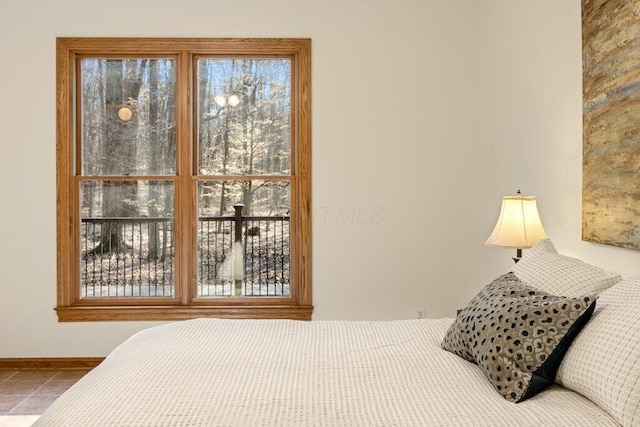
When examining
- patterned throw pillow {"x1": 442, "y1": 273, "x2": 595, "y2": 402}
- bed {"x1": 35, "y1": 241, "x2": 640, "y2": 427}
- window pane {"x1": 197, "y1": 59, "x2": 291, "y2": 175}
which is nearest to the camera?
bed {"x1": 35, "y1": 241, "x2": 640, "y2": 427}

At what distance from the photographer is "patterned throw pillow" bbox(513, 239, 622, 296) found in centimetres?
211

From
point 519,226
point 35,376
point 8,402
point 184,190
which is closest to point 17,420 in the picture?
point 8,402

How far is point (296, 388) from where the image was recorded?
1865mm

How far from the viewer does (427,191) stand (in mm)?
4457

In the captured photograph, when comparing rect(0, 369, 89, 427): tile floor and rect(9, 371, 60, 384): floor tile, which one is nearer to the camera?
rect(0, 369, 89, 427): tile floor

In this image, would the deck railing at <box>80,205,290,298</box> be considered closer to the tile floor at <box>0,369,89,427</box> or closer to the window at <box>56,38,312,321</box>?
the window at <box>56,38,312,321</box>

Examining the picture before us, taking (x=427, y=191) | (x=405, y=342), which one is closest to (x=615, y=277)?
(x=405, y=342)

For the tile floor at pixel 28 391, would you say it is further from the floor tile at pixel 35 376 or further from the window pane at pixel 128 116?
the window pane at pixel 128 116

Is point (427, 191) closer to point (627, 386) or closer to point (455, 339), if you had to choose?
point (455, 339)

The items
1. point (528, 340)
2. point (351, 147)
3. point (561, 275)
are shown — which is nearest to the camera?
point (528, 340)

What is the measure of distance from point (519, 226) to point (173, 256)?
2529 mm

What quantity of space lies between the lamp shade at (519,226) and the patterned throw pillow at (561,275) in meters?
0.45

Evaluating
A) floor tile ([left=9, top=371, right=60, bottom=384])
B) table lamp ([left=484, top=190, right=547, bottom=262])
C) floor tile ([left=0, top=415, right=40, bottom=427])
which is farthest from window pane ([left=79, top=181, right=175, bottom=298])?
table lamp ([left=484, top=190, right=547, bottom=262])

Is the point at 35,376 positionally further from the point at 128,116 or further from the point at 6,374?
the point at 128,116
